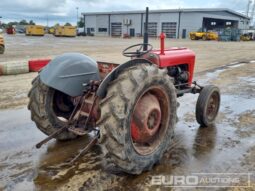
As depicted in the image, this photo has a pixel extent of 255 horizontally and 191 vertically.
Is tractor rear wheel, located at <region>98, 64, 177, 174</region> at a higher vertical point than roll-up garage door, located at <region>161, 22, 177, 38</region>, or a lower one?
lower

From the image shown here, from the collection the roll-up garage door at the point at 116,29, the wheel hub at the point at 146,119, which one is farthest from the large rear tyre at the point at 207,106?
the roll-up garage door at the point at 116,29

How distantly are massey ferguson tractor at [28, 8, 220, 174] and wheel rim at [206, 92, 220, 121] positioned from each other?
1274mm

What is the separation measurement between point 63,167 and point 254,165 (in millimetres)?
2341

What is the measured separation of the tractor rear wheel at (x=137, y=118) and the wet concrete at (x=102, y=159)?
256mm

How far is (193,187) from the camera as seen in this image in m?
3.12

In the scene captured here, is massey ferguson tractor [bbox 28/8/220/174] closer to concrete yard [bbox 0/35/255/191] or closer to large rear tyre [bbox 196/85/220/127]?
concrete yard [bbox 0/35/255/191]

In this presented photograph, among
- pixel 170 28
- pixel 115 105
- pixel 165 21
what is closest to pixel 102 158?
pixel 115 105

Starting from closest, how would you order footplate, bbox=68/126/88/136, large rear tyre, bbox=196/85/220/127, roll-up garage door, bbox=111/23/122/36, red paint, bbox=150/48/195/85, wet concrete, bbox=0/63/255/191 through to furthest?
wet concrete, bbox=0/63/255/191 → footplate, bbox=68/126/88/136 → red paint, bbox=150/48/195/85 → large rear tyre, bbox=196/85/220/127 → roll-up garage door, bbox=111/23/122/36

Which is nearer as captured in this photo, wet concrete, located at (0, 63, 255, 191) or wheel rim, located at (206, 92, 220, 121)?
wet concrete, located at (0, 63, 255, 191)

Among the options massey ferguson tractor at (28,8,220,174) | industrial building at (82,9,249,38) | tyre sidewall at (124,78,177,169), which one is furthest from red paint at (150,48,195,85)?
industrial building at (82,9,249,38)

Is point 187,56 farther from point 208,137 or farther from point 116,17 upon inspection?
point 116,17

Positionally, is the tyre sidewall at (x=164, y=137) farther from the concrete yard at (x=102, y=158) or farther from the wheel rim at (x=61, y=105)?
the wheel rim at (x=61, y=105)

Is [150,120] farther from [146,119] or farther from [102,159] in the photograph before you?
[102,159]

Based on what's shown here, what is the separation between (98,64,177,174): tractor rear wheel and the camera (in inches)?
112
